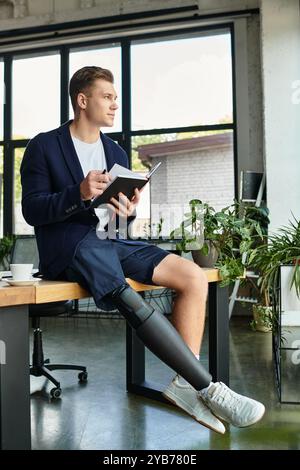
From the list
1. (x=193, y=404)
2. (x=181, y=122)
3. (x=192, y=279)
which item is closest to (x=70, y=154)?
(x=192, y=279)

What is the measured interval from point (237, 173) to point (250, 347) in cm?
231

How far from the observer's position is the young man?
5.46ft

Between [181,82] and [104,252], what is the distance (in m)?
4.45

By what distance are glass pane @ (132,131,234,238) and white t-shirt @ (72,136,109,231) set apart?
11.7 feet

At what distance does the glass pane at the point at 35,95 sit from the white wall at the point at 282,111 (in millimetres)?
2763

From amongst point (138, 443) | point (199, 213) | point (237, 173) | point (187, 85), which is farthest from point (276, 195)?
point (138, 443)

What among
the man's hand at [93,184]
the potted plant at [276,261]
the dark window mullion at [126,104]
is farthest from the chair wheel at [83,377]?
the dark window mullion at [126,104]

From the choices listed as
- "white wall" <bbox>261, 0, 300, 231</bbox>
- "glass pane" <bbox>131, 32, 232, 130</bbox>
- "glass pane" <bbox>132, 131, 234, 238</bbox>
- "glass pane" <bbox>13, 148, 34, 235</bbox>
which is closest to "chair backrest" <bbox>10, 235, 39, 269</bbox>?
"glass pane" <bbox>13, 148, 34, 235</bbox>

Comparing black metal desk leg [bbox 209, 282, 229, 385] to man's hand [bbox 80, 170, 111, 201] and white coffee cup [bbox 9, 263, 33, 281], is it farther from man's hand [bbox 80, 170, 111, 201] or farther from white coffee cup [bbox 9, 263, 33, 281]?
white coffee cup [bbox 9, 263, 33, 281]

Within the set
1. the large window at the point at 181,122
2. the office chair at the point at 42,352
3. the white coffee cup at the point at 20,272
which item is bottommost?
the office chair at the point at 42,352

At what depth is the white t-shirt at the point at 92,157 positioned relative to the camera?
195cm

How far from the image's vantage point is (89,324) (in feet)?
16.6

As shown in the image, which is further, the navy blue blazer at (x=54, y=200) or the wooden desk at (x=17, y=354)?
the navy blue blazer at (x=54, y=200)

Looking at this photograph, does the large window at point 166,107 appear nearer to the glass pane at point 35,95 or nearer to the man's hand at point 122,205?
the glass pane at point 35,95
